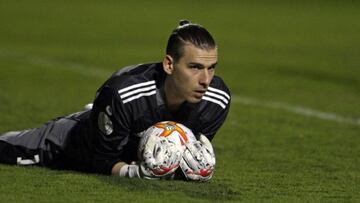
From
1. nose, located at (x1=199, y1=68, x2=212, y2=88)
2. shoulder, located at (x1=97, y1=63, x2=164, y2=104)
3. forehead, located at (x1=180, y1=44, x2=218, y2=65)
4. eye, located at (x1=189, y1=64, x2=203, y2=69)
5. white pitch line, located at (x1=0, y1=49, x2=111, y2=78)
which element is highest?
forehead, located at (x1=180, y1=44, x2=218, y2=65)

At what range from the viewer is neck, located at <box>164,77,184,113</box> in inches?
274

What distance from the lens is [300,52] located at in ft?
71.2

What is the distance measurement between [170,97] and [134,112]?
27cm

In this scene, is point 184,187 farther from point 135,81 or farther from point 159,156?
point 135,81

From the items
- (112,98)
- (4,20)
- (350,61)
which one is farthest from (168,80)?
(4,20)

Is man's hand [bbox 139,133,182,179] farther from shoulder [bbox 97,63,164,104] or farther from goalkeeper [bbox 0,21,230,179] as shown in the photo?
shoulder [bbox 97,63,164,104]

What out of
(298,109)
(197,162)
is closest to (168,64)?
(197,162)

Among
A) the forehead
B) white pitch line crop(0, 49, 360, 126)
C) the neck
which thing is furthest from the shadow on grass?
white pitch line crop(0, 49, 360, 126)

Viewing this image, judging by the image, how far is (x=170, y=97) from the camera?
700cm

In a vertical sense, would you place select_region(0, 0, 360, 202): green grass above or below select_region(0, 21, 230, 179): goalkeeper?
below

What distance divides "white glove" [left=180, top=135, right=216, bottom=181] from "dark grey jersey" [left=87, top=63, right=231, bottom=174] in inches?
12.9

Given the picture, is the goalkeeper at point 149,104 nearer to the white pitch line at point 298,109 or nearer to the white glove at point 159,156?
the white glove at point 159,156

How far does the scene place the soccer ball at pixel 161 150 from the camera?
266 inches

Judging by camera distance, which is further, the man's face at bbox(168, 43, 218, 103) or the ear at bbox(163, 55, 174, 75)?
the ear at bbox(163, 55, 174, 75)
